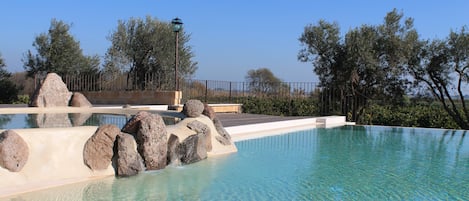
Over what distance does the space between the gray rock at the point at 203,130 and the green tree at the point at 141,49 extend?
42.2ft

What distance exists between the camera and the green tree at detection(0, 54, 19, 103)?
20484 mm

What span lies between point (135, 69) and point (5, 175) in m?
16.7

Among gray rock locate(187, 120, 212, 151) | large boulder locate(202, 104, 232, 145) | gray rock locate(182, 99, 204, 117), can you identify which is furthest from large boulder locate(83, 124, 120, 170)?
large boulder locate(202, 104, 232, 145)

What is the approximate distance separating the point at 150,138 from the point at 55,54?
56.9 ft

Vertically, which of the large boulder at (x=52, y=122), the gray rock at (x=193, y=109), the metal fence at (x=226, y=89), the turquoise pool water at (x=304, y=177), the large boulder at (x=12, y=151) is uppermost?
the metal fence at (x=226, y=89)

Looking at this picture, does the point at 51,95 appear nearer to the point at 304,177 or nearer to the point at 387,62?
the point at 304,177

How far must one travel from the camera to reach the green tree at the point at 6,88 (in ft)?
67.2

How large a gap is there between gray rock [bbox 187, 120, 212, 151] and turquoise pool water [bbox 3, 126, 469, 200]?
1.38 ft

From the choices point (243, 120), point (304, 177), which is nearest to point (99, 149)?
point (304, 177)

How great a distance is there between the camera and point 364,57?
51.5ft

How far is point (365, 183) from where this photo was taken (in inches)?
228

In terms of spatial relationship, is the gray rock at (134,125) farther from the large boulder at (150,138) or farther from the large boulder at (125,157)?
the large boulder at (125,157)

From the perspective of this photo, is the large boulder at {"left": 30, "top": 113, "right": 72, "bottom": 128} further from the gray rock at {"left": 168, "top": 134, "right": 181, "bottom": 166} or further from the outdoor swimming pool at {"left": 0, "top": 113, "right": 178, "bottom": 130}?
the gray rock at {"left": 168, "top": 134, "right": 181, "bottom": 166}

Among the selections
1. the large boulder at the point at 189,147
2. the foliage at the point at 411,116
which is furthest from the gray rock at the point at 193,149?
the foliage at the point at 411,116
